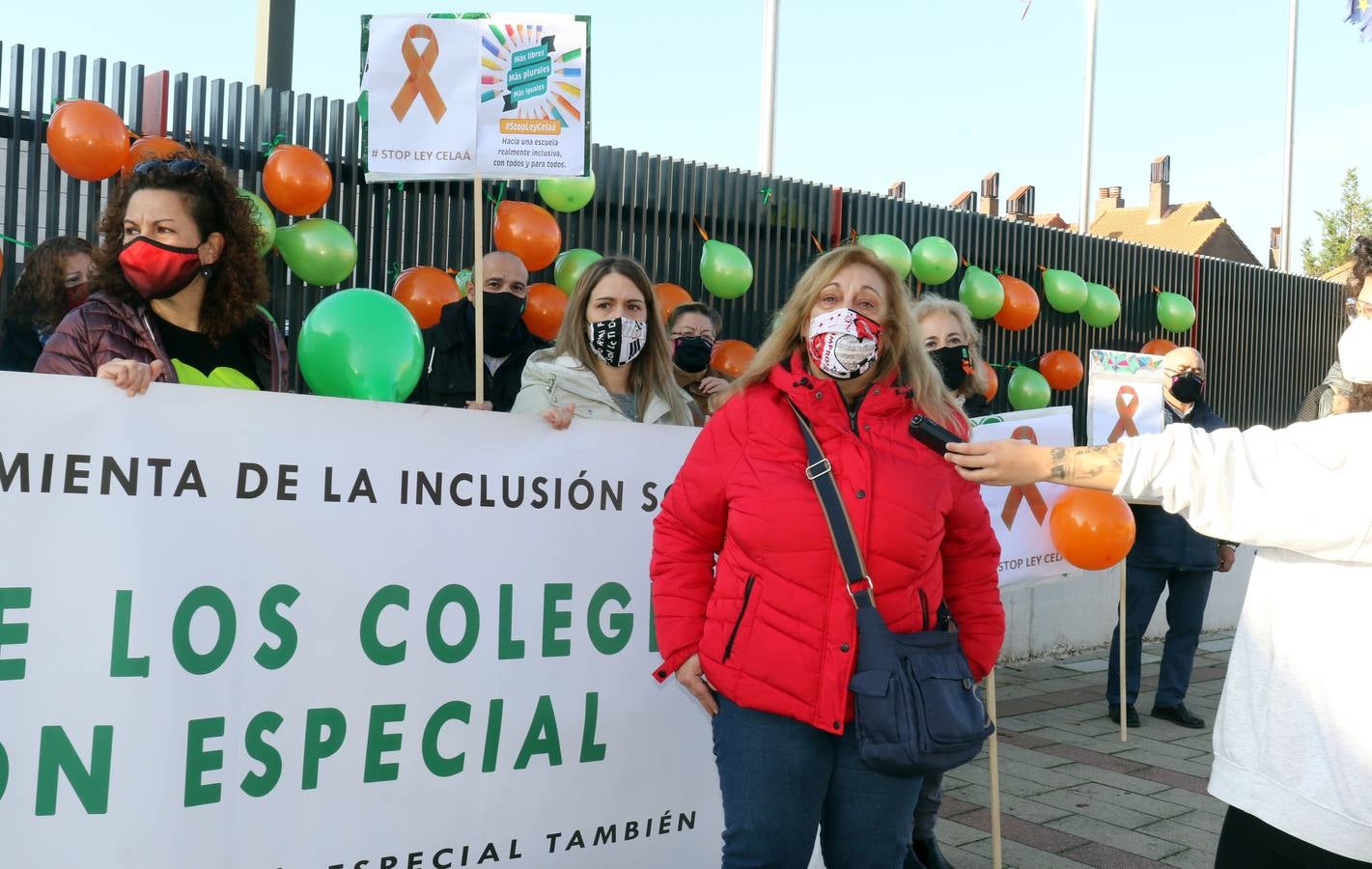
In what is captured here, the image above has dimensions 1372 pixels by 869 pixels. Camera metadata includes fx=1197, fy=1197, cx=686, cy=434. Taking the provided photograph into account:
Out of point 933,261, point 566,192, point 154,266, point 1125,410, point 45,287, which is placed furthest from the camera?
point 933,261

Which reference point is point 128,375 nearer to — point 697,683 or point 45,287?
point 697,683

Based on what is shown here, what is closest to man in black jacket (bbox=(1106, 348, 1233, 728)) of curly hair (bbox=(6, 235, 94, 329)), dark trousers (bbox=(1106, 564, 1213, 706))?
dark trousers (bbox=(1106, 564, 1213, 706))

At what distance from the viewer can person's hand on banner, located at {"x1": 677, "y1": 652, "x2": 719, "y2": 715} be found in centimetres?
257

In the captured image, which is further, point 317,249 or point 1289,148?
point 1289,148

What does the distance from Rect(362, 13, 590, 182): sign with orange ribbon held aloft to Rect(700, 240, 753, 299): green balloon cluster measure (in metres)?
3.57

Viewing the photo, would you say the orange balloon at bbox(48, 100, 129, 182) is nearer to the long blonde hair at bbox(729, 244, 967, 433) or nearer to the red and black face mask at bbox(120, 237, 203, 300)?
the red and black face mask at bbox(120, 237, 203, 300)

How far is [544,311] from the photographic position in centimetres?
614

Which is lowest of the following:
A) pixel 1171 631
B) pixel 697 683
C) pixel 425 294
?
pixel 1171 631

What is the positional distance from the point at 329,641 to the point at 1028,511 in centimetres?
341

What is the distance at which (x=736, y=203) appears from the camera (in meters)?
7.61

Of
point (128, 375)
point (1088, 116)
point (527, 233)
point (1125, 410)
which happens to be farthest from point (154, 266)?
point (1088, 116)

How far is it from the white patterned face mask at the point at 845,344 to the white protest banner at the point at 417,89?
146cm

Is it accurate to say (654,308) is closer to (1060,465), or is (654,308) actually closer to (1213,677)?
(1060,465)

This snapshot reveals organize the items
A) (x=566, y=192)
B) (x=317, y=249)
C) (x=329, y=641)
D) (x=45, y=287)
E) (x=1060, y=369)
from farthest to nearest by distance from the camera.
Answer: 1. (x=1060, y=369)
2. (x=566, y=192)
3. (x=317, y=249)
4. (x=45, y=287)
5. (x=329, y=641)
